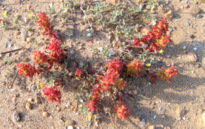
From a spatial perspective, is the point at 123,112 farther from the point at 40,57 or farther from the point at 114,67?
the point at 40,57

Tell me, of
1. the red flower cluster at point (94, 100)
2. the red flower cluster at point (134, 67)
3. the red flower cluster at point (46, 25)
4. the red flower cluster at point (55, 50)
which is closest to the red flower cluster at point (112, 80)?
the red flower cluster at point (94, 100)

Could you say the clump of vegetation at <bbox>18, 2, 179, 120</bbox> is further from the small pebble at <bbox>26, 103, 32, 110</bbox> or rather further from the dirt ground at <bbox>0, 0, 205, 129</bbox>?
the small pebble at <bbox>26, 103, 32, 110</bbox>

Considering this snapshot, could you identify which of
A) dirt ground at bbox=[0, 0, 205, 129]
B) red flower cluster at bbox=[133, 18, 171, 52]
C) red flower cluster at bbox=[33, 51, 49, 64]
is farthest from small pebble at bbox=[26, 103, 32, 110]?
red flower cluster at bbox=[133, 18, 171, 52]

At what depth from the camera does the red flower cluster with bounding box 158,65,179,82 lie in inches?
142

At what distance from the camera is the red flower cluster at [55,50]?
11.5ft

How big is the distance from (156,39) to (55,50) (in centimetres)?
222

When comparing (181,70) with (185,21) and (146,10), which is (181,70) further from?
(146,10)

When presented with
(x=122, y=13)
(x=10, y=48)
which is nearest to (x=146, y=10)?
(x=122, y=13)

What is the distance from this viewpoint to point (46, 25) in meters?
3.87

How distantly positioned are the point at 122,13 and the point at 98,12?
612 millimetres

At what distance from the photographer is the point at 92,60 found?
4.02 m

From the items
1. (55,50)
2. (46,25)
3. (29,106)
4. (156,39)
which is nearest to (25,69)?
(55,50)

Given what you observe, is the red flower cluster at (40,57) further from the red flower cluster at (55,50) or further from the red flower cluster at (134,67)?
the red flower cluster at (134,67)

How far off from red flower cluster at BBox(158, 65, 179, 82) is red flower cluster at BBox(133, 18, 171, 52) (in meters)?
0.56
